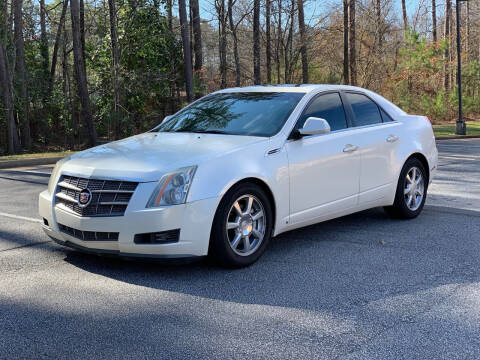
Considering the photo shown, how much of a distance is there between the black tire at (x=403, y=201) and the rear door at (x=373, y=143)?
0.56ft

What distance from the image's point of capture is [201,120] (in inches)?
241

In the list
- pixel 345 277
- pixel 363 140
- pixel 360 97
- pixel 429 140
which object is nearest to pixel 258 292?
pixel 345 277

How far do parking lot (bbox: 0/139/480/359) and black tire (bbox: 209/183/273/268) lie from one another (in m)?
0.11

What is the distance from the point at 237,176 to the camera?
4.83m

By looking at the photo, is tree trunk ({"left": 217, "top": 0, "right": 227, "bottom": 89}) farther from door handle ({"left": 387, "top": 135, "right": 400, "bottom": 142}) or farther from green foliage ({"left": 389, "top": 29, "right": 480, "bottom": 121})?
door handle ({"left": 387, "top": 135, "right": 400, "bottom": 142})

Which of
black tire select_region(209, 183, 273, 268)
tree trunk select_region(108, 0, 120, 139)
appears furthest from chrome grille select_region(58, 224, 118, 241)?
tree trunk select_region(108, 0, 120, 139)

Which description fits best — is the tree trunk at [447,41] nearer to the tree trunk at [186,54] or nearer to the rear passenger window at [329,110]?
the tree trunk at [186,54]

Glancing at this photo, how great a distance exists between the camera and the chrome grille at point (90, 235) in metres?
4.65

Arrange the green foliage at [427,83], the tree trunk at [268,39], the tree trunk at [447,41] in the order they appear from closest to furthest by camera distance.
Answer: the tree trunk at [268,39] → the green foliage at [427,83] → the tree trunk at [447,41]

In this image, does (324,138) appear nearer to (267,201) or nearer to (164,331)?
(267,201)

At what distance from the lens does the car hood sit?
4.67 meters

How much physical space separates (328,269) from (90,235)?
2070mm

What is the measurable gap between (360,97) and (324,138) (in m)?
1.13

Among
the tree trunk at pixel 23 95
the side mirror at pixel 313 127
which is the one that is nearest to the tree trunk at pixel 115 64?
the tree trunk at pixel 23 95
